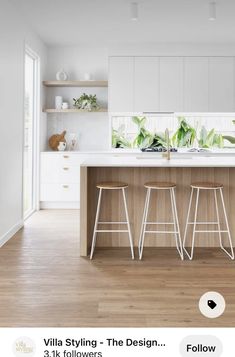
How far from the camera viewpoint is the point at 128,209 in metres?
4.83

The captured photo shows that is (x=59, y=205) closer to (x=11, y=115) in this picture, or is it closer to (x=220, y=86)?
(x=11, y=115)

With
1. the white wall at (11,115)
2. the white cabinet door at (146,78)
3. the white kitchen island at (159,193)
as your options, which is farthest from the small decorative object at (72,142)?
the white kitchen island at (159,193)

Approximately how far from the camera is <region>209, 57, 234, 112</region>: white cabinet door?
7.36 m

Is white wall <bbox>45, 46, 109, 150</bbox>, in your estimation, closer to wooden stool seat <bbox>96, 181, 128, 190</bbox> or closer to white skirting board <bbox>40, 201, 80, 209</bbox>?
white skirting board <bbox>40, 201, 80, 209</bbox>

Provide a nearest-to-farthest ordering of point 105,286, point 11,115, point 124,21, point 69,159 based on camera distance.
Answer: point 105,286
point 11,115
point 124,21
point 69,159

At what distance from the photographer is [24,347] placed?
6.86ft

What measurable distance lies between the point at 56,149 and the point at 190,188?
341 centimetres

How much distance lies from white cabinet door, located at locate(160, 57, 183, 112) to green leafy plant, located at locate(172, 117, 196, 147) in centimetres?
41

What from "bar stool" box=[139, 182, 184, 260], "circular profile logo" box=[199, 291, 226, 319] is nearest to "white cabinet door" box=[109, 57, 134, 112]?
"bar stool" box=[139, 182, 184, 260]

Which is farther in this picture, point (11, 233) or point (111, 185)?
point (11, 233)

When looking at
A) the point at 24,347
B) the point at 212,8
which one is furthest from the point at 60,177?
the point at 24,347

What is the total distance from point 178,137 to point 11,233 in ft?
11.6

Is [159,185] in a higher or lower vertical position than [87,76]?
lower

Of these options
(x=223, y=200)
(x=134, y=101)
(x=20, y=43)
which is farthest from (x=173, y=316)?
(x=134, y=101)
